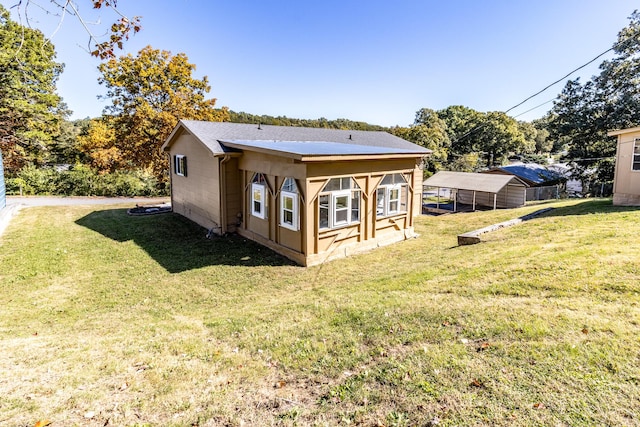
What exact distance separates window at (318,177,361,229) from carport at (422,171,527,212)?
12.3 m

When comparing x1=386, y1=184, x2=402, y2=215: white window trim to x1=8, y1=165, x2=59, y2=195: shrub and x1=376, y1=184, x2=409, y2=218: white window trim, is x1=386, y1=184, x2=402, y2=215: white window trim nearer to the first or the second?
x1=376, y1=184, x2=409, y2=218: white window trim

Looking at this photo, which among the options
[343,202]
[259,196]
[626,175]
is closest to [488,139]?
[626,175]

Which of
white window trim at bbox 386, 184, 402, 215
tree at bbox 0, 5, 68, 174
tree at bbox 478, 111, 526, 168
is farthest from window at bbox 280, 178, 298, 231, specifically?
tree at bbox 478, 111, 526, 168

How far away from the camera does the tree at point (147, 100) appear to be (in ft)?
72.5

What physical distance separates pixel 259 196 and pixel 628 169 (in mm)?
14536

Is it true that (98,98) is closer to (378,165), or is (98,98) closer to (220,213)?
(220,213)

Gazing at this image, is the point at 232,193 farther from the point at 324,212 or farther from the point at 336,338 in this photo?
the point at 336,338

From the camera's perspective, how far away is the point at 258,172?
11484 mm

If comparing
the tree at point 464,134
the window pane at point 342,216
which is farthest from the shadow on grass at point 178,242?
the tree at point 464,134

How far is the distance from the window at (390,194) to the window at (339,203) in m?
1.12

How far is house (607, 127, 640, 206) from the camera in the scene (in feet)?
45.3

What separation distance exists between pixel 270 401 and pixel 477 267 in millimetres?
5611

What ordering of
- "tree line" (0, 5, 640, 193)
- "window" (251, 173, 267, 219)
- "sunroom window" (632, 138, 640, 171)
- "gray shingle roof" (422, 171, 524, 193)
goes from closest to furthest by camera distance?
"window" (251, 173, 267, 219), "sunroom window" (632, 138, 640, 171), "gray shingle roof" (422, 171, 524, 193), "tree line" (0, 5, 640, 193)

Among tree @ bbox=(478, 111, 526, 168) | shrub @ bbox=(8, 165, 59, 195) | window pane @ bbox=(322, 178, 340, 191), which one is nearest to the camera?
window pane @ bbox=(322, 178, 340, 191)
